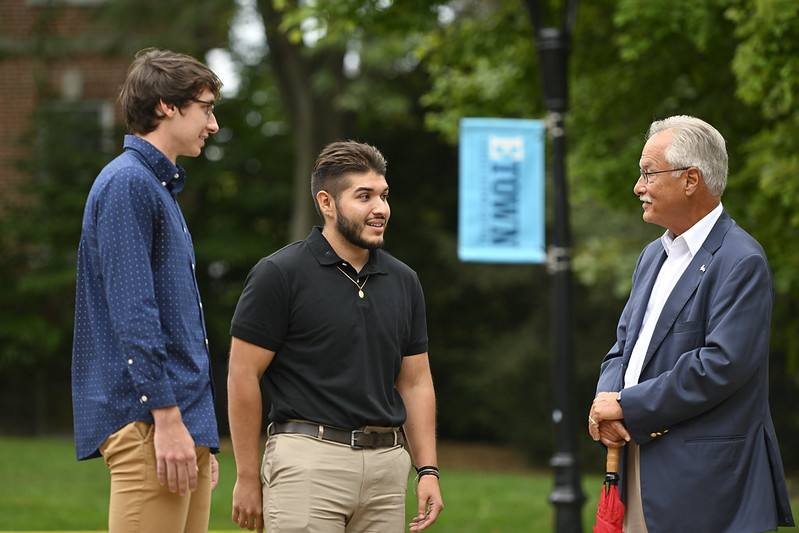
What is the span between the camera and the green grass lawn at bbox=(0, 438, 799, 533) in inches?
379

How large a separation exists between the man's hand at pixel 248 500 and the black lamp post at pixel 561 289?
4671 millimetres

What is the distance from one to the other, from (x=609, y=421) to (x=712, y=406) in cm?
35

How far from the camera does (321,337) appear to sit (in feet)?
12.2

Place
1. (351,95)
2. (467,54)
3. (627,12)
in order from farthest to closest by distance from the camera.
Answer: (351,95)
(467,54)
(627,12)

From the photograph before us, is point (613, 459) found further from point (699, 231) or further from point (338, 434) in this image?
point (338, 434)

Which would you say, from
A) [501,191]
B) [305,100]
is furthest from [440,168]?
[501,191]

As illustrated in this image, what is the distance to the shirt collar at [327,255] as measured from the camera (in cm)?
384

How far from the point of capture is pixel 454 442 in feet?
73.4

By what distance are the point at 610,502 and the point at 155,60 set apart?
6.60 ft

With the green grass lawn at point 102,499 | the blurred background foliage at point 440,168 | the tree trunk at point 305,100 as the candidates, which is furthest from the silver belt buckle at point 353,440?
the tree trunk at point 305,100

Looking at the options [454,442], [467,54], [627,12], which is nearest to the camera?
[627,12]

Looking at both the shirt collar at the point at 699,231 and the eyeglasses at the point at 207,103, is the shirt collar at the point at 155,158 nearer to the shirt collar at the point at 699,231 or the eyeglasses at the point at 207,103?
the eyeglasses at the point at 207,103

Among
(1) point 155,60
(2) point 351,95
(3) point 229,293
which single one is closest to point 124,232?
(1) point 155,60

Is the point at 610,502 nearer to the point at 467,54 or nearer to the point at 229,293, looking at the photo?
the point at 467,54
